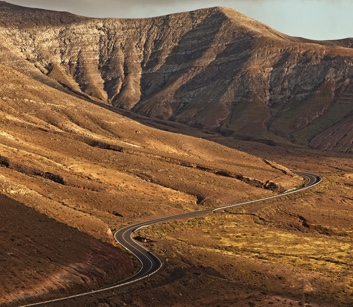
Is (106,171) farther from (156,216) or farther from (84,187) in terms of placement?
(156,216)

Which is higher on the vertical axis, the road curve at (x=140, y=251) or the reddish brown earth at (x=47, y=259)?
the reddish brown earth at (x=47, y=259)

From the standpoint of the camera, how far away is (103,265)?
7350cm

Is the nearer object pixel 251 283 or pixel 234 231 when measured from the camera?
pixel 251 283

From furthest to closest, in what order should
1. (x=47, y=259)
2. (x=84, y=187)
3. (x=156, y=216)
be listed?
(x=84, y=187) < (x=156, y=216) < (x=47, y=259)

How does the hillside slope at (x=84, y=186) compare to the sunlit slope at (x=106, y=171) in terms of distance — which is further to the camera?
the sunlit slope at (x=106, y=171)

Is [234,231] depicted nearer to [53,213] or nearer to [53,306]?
[53,213]

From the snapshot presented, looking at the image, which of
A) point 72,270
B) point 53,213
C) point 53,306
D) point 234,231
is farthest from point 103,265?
point 234,231

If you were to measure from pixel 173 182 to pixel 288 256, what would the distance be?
5364 cm

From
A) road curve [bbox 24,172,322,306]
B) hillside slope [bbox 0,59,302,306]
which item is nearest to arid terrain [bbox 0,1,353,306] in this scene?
hillside slope [bbox 0,59,302,306]

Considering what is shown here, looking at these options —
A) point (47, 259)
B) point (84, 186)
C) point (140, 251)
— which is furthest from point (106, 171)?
point (47, 259)

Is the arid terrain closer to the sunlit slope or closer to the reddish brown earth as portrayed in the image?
the reddish brown earth

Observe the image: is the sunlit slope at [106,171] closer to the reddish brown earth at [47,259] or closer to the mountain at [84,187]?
the mountain at [84,187]

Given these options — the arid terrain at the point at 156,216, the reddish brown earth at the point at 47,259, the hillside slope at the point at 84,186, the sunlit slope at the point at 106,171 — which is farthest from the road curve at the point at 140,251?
the sunlit slope at the point at 106,171

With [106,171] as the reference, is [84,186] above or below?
below
